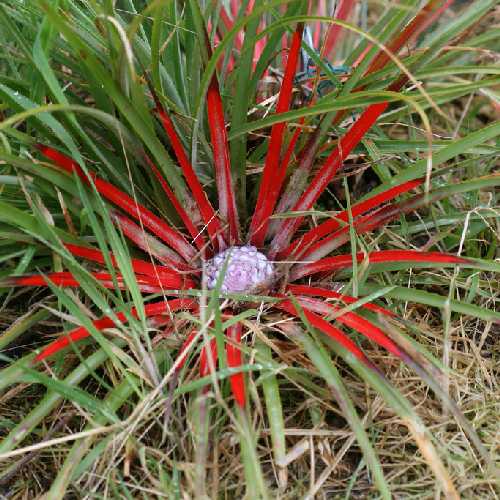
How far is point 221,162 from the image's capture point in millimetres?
1075

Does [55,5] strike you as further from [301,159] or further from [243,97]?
[301,159]

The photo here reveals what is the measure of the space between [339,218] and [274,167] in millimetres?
134

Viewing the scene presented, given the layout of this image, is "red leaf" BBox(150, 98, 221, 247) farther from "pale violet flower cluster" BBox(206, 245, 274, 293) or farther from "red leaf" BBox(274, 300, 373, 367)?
"red leaf" BBox(274, 300, 373, 367)

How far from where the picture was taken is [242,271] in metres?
1.09

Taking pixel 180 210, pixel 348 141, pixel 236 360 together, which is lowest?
pixel 236 360

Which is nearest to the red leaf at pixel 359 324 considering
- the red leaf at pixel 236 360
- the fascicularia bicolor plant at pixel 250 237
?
the fascicularia bicolor plant at pixel 250 237

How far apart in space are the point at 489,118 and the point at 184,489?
120 centimetres

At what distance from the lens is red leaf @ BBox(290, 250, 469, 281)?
1.01 meters

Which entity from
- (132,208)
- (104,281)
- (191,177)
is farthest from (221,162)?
(104,281)

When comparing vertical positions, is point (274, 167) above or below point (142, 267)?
above

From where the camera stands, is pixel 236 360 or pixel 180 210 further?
pixel 180 210

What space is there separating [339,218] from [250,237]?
0.52ft

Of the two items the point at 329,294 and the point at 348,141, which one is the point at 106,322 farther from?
the point at 348,141

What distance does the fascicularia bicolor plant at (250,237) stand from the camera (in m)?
0.93
